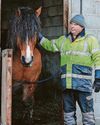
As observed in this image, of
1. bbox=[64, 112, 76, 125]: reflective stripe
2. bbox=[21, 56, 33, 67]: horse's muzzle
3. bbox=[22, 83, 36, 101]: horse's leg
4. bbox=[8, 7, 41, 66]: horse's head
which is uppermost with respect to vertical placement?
bbox=[8, 7, 41, 66]: horse's head

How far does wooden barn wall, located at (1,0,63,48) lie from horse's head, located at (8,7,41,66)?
1.04m

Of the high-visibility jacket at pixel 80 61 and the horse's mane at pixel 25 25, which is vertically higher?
the horse's mane at pixel 25 25

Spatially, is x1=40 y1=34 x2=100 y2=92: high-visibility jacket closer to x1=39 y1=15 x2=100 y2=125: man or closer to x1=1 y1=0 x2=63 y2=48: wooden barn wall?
x1=39 y1=15 x2=100 y2=125: man

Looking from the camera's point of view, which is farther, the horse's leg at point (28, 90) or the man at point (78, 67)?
the horse's leg at point (28, 90)

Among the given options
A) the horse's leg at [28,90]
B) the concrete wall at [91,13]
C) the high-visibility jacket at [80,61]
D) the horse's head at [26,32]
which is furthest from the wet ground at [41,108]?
the concrete wall at [91,13]

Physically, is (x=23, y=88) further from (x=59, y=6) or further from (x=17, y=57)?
(x=59, y=6)

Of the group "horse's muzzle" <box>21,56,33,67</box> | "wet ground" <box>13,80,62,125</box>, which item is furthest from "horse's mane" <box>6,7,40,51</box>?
"wet ground" <box>13,80,62,125</box>

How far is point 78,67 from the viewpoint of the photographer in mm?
5859

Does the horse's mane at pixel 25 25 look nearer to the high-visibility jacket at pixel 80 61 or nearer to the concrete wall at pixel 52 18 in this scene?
the high-visibility jacket at pixel 80 61

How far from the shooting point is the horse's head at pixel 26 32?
6148mm

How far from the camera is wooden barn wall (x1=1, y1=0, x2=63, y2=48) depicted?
7332 millimetres

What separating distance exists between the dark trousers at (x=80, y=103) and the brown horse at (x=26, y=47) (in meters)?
0.68

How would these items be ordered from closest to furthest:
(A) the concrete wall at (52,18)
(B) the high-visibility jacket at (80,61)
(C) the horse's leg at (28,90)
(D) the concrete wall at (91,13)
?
(B) the high-visibility jacket at (80,61) → (C) the horse's leg at (28,90) → (D) the concrete wall at (91,13) → (A) the concrete wall at (52,18)

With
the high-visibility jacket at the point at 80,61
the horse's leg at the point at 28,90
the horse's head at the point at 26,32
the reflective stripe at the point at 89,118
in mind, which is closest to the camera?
the high-visibility jacket at the point at 80,61
